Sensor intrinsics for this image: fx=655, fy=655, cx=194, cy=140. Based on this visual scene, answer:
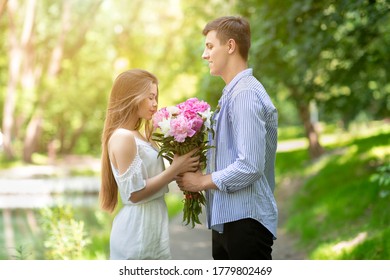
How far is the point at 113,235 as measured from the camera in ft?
11.1

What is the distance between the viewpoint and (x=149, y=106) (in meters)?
3.36

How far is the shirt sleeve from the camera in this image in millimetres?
2945

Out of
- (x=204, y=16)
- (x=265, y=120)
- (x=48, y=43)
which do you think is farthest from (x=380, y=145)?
(x=48, y=43)

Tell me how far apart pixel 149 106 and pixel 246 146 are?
25.7 inches

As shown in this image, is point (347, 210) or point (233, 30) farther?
point (347, 210)

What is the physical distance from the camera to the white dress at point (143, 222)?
3.29 meters

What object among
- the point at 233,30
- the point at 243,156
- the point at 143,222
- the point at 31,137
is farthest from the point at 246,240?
the point at 31,137

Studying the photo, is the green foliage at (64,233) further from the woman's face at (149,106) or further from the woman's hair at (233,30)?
the woman's hair at (233,30)

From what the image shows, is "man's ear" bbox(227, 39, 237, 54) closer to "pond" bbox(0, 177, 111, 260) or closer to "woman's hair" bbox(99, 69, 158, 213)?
"woman's hair" bbox(99, 69, 158, 213)

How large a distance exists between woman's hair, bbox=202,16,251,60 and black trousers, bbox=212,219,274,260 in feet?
2.75

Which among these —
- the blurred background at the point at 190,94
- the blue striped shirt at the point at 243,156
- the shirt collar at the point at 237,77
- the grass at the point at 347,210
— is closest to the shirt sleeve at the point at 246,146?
the blue striped shirt at the point at 243,156

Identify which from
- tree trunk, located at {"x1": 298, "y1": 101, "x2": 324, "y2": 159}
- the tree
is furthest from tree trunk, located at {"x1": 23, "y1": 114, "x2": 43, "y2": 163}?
the tree

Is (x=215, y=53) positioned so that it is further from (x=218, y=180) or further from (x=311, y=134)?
(x=311, y=134)

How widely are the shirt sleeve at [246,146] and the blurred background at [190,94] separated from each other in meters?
1.13
